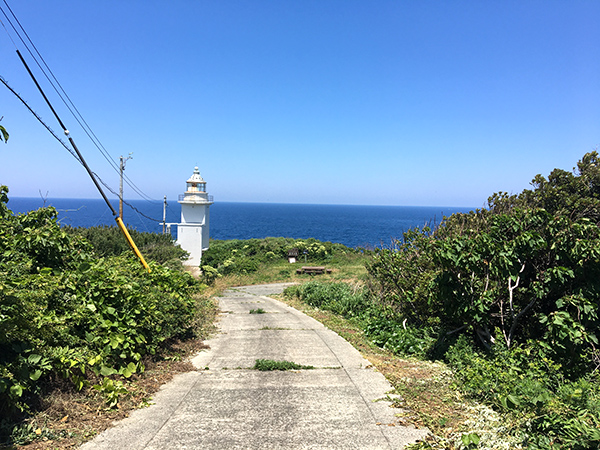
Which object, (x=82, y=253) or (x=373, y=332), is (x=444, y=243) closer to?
(x=373, y=332)

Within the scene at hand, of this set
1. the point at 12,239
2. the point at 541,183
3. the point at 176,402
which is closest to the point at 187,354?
the point at 176,402

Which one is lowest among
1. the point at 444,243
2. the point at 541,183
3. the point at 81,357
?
the point at 81,357

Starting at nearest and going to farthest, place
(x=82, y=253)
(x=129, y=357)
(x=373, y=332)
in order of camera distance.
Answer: (x=129, y=357) < (x=82, y=253) < (x=373, y=332)

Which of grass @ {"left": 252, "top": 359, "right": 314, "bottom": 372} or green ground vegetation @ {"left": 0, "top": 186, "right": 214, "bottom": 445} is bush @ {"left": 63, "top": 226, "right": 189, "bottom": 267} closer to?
green ground vegetation @ {"left": 0, "top": 186, "right": 214, "bottom": 445}

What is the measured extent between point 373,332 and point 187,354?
4.22 m

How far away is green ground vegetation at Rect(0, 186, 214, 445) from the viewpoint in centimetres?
401

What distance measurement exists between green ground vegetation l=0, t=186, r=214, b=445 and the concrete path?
2.42 feet

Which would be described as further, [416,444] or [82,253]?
[82,253]

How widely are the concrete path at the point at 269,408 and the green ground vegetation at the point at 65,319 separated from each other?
74 cm

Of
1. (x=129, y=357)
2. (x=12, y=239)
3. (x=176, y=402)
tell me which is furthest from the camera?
(x=12, y=239)

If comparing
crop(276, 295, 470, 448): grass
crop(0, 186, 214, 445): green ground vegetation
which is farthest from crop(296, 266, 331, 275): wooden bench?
crop(0, 186, 214, 445): green ground vegetation

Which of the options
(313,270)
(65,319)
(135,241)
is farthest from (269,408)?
(313,270)

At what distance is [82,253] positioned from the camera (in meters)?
7.03

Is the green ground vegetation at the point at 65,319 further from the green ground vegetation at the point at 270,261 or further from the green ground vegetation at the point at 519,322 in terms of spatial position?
the green ground vegetation at the point at 270,261
